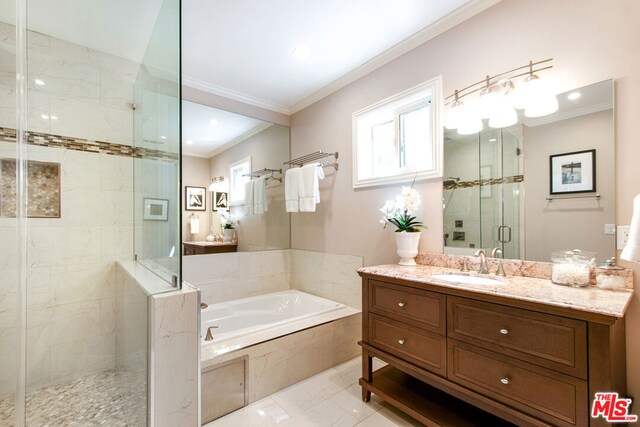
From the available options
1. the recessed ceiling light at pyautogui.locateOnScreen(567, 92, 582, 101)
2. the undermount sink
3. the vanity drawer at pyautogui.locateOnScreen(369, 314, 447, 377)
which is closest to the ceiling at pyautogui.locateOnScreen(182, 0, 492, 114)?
the recessed ceiling light at pyautogui.locateOnScreen(567, 92, 582, 101)

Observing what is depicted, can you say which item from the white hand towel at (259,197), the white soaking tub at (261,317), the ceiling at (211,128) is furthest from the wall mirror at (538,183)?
the ceiling at (211,128)

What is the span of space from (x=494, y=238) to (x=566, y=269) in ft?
1.40

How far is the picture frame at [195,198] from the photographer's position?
9.33 feet

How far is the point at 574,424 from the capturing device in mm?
1023

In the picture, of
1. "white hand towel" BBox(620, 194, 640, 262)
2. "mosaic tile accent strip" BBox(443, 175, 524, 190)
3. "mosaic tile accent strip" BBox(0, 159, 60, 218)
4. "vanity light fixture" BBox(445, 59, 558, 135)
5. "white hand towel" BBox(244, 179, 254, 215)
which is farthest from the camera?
"white hand towel" BBox(244, 179, 254, 215)

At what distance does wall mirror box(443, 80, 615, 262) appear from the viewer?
1.38m

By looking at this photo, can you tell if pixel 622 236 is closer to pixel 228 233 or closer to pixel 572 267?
pixel 572 267

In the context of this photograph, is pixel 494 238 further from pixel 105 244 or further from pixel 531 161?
pixel 105 244

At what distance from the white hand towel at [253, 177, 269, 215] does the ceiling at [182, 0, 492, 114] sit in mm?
986

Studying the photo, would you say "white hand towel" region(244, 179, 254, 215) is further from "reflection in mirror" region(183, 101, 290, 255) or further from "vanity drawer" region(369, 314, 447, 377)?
"vanity drawer" region(369, 314, 447, 377)

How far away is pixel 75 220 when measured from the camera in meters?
2.15

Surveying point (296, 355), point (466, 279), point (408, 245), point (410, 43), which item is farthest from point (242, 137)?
point (466, 279)

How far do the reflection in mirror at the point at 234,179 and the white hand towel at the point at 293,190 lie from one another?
0.32 metres

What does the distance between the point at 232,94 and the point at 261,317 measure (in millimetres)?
2358
